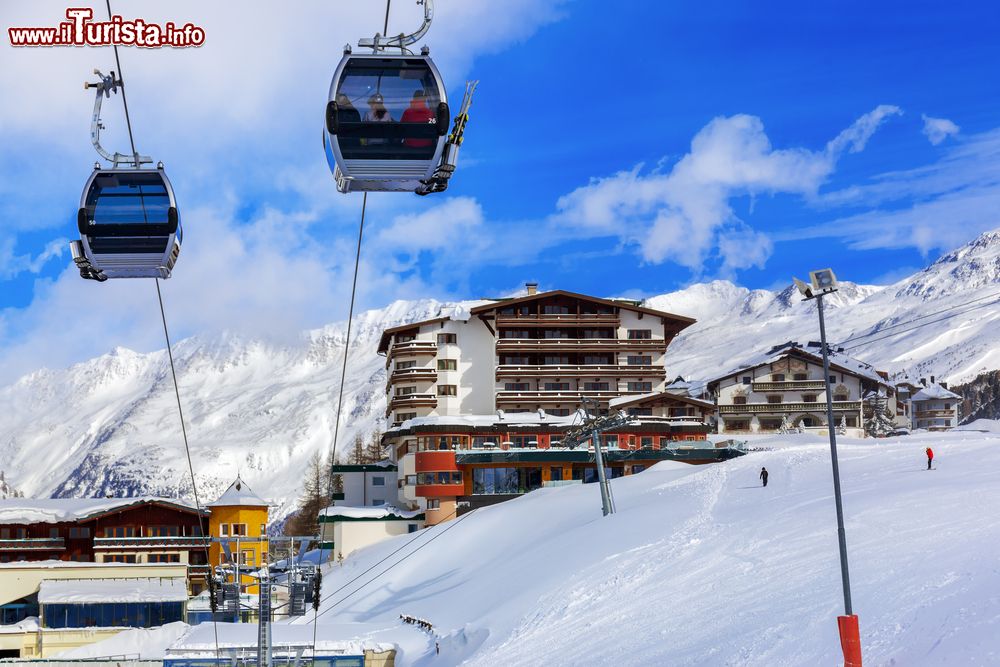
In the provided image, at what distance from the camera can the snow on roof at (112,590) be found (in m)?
68.2

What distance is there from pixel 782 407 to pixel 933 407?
50.0 metres

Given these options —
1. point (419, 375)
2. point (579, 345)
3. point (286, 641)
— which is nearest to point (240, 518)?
point (419, 375)

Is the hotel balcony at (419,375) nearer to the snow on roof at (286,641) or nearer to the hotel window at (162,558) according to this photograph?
the hotel window at (162,558)

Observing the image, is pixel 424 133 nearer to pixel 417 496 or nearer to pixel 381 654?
pixel 381 654

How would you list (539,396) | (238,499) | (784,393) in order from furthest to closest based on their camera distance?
(784,393)
(539,396)
(238,499)

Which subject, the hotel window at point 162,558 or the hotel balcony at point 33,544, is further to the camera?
the hotel window at point 162,558

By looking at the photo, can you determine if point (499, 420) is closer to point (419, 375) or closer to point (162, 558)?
point (419, 375)

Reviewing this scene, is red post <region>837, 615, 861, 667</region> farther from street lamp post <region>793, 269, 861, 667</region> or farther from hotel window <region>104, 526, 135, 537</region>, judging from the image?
hotel window <region>104, 526, 135, 537</region>

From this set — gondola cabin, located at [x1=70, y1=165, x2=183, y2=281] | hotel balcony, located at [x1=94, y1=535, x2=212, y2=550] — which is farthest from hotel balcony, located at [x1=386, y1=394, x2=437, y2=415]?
gondola cabin, located at [x1=70, y1=165, x2=183, y2=281]

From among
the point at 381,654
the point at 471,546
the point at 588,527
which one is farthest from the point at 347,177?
the point at 471,546

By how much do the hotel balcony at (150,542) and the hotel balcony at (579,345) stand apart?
28749 millimetres

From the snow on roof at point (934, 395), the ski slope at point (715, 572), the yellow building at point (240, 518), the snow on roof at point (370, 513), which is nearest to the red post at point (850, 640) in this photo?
the ski slope at point (715, 572)

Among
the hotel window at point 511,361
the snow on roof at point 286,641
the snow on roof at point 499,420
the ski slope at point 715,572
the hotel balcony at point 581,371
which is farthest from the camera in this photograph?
the hotel window at point 511,361

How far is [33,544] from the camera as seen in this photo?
7925 centimetres
